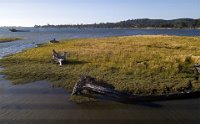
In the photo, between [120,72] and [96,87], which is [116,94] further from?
[120,72]

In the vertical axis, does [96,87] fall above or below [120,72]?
above

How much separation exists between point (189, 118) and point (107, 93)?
5.84 meters

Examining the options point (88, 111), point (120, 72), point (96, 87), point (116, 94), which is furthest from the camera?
point (120, 72)

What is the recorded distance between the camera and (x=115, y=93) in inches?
852

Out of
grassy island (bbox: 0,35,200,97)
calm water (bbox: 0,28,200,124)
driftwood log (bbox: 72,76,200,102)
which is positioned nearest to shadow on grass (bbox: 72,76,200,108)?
driftwood log (bbox: 72,76,200,102)

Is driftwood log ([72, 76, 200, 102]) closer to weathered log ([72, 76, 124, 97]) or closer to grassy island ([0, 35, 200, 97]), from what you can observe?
weathered log ([72, 76, 124, 97])

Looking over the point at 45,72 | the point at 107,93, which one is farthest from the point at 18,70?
the point at 107,93

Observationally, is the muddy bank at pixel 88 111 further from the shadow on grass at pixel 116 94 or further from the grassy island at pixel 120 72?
the grassy island at pixel 120 72

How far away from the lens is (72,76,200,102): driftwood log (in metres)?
21.3

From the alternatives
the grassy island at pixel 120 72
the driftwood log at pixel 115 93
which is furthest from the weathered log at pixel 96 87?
the grassy island at pixel 120 72

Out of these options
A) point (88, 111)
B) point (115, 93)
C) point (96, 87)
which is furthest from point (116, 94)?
point (88, 111)

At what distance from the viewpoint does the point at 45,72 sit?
3244 centimetres

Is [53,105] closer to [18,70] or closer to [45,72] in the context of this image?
[45,72]

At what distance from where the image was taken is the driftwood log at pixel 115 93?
2134 cm
